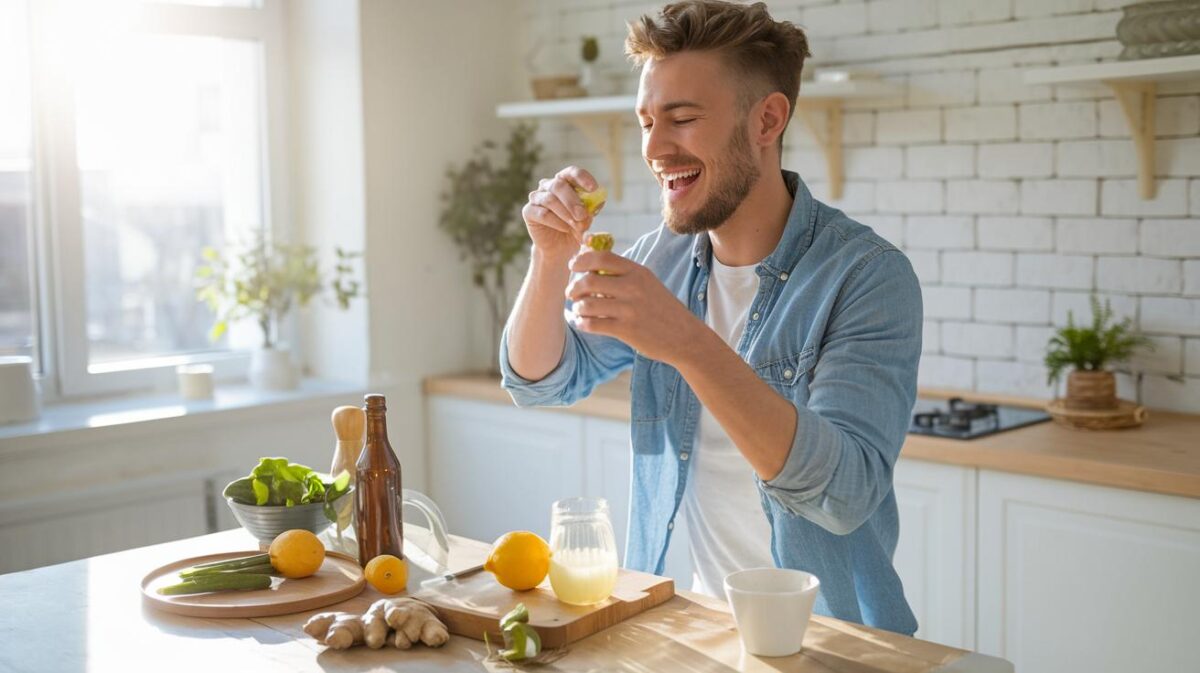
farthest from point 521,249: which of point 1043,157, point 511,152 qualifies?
point 1043,157

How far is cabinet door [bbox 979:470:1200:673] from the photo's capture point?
2631 millimetres

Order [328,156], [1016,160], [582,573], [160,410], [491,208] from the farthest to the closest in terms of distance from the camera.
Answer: [491,208], [328,156], [160,410], [1016,160], [582,573]

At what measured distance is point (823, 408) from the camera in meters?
1.81

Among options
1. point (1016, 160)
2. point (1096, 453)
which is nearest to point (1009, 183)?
point (1016, 160)

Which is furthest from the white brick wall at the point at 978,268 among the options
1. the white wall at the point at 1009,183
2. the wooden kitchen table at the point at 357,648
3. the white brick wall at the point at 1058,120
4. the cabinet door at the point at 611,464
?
the wooden kitchen table at the point at 357,648

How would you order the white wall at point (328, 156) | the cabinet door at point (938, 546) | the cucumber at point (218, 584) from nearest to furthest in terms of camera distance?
the cucumber at point (218, 584)
the cabinet door at point (938, 546)
the white wall at point (328, 156)

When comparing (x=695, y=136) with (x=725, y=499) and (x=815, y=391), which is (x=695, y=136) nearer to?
(x=815, y=391)

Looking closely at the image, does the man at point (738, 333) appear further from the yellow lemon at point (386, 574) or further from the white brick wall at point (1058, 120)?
the white brick wall at point (1058, 120)

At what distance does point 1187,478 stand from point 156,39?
10.2ft

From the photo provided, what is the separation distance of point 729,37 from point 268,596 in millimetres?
1109

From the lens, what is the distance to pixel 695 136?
2.06 meters

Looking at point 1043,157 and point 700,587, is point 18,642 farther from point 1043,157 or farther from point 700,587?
point 1043,157

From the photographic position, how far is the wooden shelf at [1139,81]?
9.18ft

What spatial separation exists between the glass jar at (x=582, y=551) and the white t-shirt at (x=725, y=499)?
464mm
